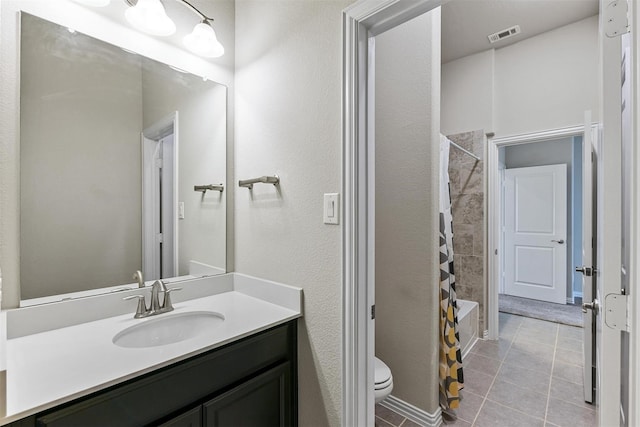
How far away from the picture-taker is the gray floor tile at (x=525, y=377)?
221cm

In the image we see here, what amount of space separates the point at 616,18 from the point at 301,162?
1.07m

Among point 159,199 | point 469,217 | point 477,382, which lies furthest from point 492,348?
point 159,199

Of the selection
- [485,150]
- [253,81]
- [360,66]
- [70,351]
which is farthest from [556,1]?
[70,351]

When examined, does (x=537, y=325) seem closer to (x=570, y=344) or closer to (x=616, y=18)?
(x=570, y=344)

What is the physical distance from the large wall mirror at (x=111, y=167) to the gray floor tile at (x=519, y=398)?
6.81 feet

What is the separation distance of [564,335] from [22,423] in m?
4.14

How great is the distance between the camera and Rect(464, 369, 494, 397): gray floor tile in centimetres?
217

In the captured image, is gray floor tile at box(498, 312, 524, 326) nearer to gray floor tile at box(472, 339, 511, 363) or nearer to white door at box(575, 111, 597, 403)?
gray floor tile at box(472, 339, 511, 363)

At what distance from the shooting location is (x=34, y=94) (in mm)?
1155

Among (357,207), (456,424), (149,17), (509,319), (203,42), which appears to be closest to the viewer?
→ (357,207)

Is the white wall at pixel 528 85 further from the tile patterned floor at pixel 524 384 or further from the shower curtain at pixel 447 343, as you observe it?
the tile patterned floor at pixel 524 384

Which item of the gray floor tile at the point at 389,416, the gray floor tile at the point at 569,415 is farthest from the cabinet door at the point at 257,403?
the gray floor tile at the point at 569,415

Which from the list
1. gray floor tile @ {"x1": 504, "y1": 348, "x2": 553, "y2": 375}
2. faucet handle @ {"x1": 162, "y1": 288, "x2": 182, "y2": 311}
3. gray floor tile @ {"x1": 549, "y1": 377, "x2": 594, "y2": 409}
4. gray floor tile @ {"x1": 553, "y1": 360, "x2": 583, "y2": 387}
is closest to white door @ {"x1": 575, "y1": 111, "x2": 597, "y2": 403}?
gray floor tile @ {"x1": 549, "y1": 377, "x2": 594, "y2": 409}

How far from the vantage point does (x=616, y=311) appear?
74 centimetres
